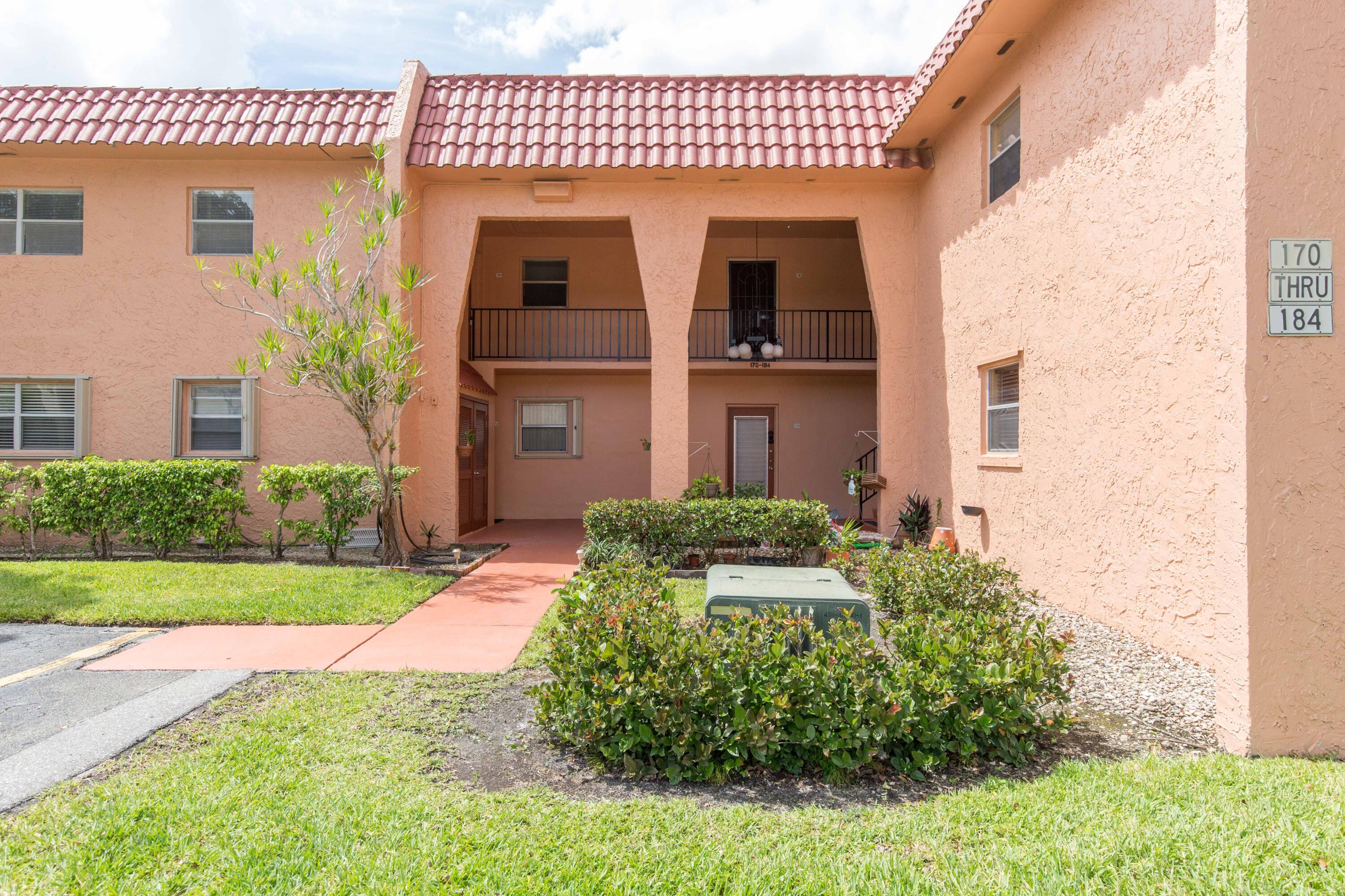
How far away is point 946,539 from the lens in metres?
9.47

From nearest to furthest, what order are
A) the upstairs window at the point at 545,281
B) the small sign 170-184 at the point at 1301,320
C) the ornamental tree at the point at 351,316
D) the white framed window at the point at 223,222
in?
1. the small sign 170-184 at the point at 1301,320
2. the ornamental tree at the point at 351,316
3. the white framed window at the point at 223,222
4. the upstairs window at the point at 545,281

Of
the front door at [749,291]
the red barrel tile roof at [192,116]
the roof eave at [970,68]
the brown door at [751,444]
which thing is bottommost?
the brown door at [751,444]

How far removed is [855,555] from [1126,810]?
6473 millimetres

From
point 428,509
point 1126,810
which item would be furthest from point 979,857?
point 428,509

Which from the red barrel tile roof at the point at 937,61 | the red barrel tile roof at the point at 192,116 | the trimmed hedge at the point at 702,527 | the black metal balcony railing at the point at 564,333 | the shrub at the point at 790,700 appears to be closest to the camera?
the shrub at the point at 790,700

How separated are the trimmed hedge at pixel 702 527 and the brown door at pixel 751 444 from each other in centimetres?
613

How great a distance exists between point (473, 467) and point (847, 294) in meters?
8.22

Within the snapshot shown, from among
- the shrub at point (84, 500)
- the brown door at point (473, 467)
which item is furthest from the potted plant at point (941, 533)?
the shrub at point (84, 500)

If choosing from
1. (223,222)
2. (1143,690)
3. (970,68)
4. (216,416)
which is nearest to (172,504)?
(216,416)

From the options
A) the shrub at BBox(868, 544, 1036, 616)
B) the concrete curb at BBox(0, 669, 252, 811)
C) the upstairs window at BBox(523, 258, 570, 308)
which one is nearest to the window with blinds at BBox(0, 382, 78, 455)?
the upstairs window at BBox(523, 258, 570, 308)

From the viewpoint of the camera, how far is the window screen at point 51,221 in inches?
439

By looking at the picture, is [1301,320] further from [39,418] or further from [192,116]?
[39,418]

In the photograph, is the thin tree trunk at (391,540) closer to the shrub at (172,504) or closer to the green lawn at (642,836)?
the shrub at (172,504)

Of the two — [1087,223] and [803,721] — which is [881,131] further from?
[803,721]
